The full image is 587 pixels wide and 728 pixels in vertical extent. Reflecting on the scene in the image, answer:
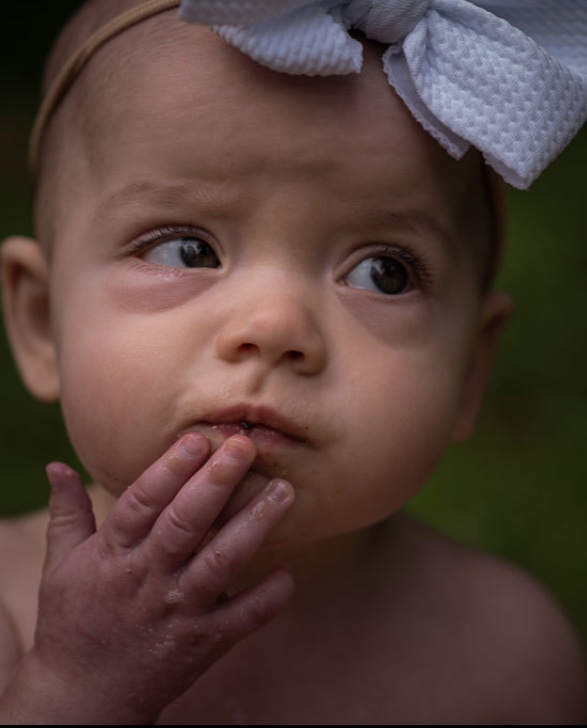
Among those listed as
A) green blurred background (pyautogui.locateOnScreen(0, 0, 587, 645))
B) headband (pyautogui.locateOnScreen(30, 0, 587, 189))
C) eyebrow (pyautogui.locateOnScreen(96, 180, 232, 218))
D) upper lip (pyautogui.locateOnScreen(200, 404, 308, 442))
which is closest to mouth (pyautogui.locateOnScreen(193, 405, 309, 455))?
upper lip (pyautogui.locateOnScreen(200, 404, 308, 442))

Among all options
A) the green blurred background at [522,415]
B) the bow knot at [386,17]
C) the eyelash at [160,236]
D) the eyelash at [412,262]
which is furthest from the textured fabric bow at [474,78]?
the green blurred background at [522,415]

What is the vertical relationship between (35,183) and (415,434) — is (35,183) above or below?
below

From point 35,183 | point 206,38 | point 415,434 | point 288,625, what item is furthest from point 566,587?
point 206,38

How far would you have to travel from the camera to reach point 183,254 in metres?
1.63

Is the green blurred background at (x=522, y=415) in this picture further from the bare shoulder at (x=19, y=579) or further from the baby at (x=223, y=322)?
the baby at (x=223, y=322)

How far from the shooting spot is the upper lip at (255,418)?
1465 mm

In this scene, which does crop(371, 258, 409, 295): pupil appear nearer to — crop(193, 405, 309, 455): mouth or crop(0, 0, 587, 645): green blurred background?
crop(193, 405, 309, 455): mouth

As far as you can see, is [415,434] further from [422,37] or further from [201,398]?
[422,37]

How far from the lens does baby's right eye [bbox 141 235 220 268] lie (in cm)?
161

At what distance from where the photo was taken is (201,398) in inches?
58.2

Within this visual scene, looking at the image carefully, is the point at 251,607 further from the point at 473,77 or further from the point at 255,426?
the point at 473,77

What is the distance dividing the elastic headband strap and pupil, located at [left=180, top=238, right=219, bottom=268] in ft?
1.09

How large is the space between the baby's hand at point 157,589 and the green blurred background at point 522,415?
1418mm

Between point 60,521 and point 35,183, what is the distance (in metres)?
0.69
